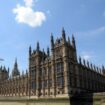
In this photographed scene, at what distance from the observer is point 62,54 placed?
6444 centimetres

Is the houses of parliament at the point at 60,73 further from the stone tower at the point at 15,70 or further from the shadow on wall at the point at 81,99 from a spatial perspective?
the stone tower at the point at 15,70

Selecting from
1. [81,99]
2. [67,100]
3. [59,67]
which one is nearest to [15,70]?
[59,67]

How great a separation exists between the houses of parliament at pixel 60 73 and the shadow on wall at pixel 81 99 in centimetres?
186

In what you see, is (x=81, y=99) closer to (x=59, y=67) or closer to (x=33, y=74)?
(x=59, y=67)

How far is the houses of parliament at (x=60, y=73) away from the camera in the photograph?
62.6 meters

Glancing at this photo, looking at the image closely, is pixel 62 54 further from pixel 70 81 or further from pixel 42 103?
pixel 42 103

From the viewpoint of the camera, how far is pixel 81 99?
190ft

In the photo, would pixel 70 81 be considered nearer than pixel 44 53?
Yes

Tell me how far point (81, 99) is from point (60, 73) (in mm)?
10580

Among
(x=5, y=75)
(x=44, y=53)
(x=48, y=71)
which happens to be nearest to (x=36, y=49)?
(x=44, y=53)

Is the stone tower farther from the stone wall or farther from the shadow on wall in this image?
the shadow on wall

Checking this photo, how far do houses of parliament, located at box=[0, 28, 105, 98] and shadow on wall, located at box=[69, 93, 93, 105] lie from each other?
186cm

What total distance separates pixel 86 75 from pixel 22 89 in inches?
1208

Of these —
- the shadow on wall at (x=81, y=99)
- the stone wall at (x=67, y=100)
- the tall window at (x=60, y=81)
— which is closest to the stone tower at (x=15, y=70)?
the stone wall at (x=67, y=100)
